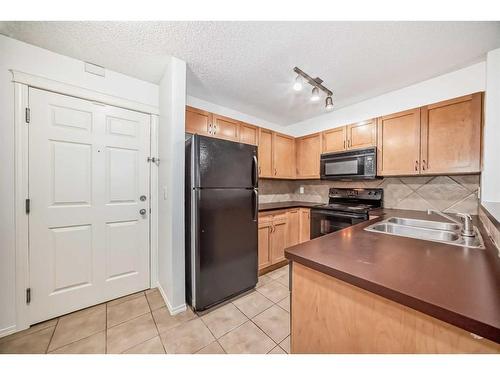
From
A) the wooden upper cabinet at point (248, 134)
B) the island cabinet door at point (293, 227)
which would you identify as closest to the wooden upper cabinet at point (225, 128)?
the wooden upper cabinet at point (248, 134)

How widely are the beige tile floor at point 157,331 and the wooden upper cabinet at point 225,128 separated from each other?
1.98m

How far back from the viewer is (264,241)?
8.12ft

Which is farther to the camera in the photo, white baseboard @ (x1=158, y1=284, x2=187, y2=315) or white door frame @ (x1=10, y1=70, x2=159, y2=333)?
white baseboard @ (x1=158, y1=284, x2=187, y2=315)

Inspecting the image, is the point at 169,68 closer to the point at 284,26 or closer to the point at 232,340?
the point at 284,26

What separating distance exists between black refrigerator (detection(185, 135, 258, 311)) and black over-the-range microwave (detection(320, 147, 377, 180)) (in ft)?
4.26

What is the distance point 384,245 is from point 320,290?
45cm

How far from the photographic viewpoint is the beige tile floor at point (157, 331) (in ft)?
4.39

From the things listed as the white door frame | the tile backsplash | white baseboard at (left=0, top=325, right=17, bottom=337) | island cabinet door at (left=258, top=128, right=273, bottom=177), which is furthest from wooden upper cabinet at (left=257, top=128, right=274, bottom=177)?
white baseboard at (left=0, top=325, right=17, bottom=337)

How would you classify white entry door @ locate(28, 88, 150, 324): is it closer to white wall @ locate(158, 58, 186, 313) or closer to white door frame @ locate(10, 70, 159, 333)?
white door frame @ locate(10, 70, 159, 333)

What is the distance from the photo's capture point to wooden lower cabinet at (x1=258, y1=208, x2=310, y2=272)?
2.46 meters

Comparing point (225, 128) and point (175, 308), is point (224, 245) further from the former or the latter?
point (225, 128)
